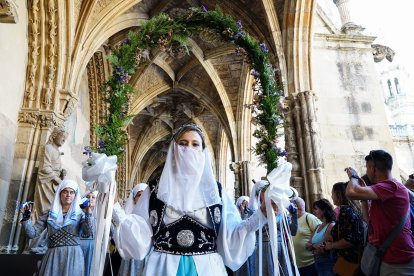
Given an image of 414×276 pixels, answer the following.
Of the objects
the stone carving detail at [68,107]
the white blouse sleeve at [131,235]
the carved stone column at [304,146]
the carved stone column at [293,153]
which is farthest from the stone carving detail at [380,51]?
the white blouse sleeve at [131,235]

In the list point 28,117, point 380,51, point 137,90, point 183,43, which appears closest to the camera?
point 183,43

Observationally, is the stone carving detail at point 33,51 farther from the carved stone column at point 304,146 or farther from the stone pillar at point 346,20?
the stone pillar at point 346,20

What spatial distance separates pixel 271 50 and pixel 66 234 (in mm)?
7178

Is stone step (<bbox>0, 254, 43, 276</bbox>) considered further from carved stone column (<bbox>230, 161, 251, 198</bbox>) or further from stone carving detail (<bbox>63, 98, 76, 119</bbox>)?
carved stone column (<bbox>230, 161, 251, 198</bbox>)

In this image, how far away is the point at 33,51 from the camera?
688cm

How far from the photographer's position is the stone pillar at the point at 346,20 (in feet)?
28.7

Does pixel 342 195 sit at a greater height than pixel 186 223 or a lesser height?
greater

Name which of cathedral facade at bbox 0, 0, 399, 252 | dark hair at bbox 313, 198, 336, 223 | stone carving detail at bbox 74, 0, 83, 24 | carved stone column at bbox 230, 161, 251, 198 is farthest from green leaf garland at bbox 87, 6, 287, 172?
carved stone column at bbox 230, 161, 251, 198

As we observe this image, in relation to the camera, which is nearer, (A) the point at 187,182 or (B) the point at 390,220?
(A) the point at 187,182

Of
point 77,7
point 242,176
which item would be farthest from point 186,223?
point 242,176

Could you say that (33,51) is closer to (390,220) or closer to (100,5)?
(100,5)

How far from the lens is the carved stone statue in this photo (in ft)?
18.8

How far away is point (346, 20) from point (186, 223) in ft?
30.4

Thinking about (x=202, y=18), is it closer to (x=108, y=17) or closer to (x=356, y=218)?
(x=356, y=218)
